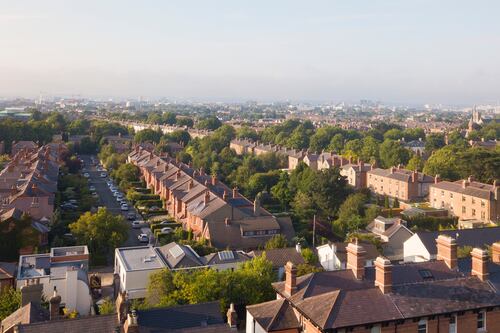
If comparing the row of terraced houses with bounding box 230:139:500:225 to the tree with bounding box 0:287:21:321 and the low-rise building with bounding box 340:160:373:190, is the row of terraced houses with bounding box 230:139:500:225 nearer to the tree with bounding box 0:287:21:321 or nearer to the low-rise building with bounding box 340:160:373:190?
the low-rise building with bounding box 340:160:373:190

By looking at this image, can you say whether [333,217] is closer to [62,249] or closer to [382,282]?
[62,249]

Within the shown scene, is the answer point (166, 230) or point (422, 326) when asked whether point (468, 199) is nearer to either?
point (166, 230)

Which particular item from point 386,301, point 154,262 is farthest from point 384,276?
point 154,262

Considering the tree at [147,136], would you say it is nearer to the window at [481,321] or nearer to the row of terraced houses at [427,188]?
the row of terraced houses at [427,188]

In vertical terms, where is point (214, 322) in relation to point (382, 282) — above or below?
below

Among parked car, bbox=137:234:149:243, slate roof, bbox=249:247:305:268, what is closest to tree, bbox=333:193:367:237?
slate roof, bbox=249:247:305:268

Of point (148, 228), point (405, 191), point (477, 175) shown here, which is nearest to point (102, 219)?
point (148, 228)
